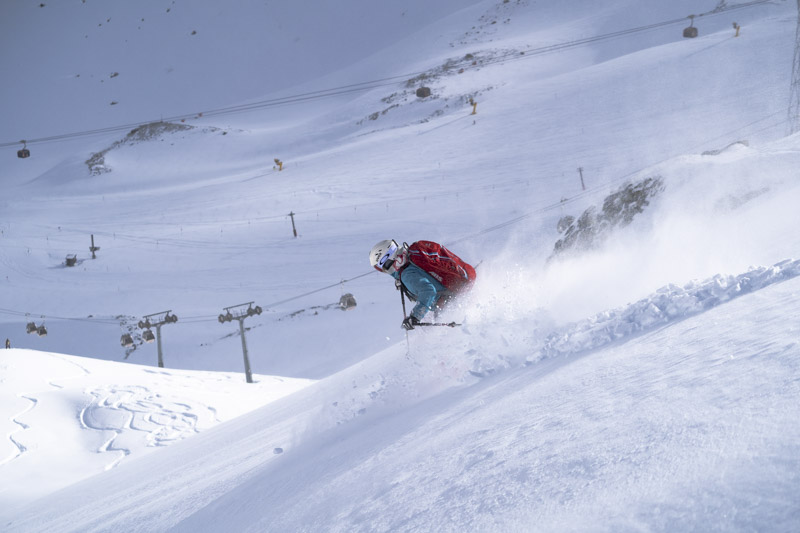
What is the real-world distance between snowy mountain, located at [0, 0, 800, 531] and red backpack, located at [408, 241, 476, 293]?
0.91ft

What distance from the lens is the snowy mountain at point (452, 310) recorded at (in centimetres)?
327

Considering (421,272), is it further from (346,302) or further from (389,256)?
(346,302)

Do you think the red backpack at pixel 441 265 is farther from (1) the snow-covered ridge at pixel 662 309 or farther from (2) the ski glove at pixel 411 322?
(1) the snow-covered ridge at pixel 662 309

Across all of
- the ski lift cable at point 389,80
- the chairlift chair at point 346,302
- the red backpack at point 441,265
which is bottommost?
the chairlift chair at point 346,302

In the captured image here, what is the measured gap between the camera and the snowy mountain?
10.7ft

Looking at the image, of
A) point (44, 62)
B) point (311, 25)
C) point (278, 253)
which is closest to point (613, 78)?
point (278, 253)

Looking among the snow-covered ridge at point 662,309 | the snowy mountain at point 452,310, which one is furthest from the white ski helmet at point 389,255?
the snow-covered ridge at point 662,309

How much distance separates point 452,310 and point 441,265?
0.62 metres

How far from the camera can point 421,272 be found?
770cm

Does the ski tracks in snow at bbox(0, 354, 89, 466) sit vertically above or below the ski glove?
below

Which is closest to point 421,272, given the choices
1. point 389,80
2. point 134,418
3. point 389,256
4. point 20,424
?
point 389,256

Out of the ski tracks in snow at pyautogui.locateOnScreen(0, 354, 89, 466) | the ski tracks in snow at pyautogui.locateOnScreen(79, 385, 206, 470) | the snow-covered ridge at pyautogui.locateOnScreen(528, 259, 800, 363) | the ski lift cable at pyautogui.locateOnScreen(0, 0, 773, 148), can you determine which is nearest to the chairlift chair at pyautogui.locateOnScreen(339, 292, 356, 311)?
the ski tracks in snow at pyautogui.locateOnScreen(79, 385, 206, 470)

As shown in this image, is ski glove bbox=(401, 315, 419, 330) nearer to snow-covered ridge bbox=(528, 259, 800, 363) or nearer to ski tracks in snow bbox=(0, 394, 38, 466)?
snow-covered ridge bbox=(528, 259, 800, 363)

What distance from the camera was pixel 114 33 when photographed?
576 feet
